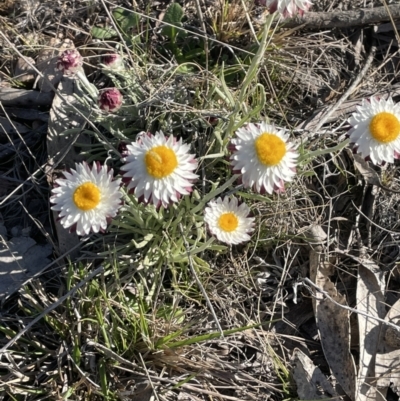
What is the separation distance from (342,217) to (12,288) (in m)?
1.29

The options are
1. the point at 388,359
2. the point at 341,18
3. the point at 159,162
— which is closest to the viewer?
the point at 159,162

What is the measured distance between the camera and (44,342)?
6.53 feet

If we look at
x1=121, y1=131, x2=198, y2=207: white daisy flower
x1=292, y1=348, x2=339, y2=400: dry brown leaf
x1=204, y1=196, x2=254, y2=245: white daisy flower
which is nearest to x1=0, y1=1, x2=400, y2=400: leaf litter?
x1=292, y1=348, x2=339, y2=400: dry brown leaf

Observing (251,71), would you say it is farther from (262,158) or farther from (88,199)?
(88,199)

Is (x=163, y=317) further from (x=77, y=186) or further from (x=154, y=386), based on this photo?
(x=77, y=186)

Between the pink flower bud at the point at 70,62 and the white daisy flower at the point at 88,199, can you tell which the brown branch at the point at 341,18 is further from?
the white daisy flower at the point at 88,199

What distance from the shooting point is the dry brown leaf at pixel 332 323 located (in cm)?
203

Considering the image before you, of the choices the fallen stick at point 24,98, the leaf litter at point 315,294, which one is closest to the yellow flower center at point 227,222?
the leaf litter at point 315,294

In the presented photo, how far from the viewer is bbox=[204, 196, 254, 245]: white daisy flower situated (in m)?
1.94

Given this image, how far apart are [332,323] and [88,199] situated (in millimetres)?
1017

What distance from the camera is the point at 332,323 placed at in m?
2.10

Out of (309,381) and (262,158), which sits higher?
(262,158)

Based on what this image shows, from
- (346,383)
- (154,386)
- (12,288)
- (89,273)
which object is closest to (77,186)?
(89,273)

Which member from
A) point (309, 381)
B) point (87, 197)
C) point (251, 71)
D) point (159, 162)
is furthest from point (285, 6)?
point (309, 381)
